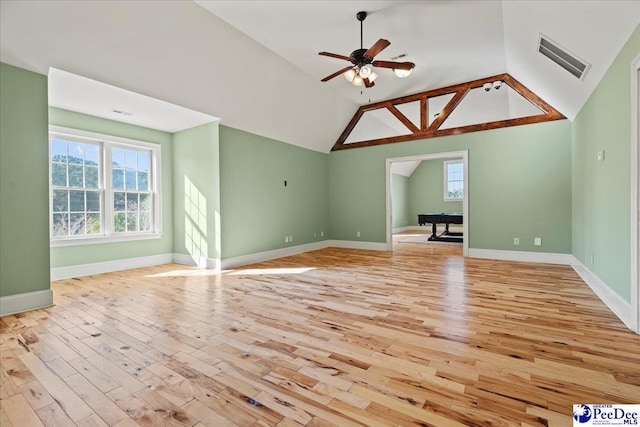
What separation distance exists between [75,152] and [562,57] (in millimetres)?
7047

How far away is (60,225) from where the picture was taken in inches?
177

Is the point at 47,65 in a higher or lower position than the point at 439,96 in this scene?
lower

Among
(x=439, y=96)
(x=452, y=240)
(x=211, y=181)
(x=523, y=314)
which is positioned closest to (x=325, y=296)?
(x=523, y=314)

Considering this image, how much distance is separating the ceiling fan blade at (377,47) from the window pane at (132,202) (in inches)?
190

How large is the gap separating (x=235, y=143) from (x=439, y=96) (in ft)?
14.5

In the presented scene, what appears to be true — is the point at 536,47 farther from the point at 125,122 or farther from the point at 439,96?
the point at 125,122

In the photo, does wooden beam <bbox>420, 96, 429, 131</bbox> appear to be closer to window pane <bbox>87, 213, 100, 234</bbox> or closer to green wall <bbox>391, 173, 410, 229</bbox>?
green wall <bbox>391, 173, 410, 229</bbox>

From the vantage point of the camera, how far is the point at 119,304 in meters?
3.27

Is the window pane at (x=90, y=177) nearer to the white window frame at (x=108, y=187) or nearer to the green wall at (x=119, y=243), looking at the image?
the white window frame at (x=108, y=187)

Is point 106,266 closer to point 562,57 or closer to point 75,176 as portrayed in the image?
point 75,176

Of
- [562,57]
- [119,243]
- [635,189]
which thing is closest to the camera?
[635,189]

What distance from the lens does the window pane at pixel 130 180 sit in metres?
5.36

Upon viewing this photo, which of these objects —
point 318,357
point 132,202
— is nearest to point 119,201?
point 132,202

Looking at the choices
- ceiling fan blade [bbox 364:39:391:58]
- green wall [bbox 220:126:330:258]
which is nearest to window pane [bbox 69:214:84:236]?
green wall [bbox 220:126:330:258]
